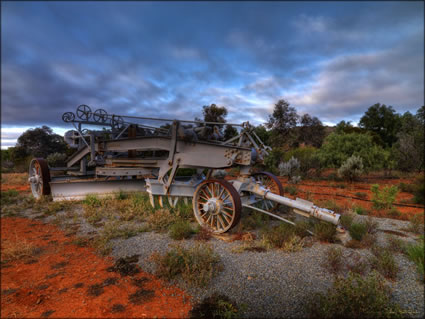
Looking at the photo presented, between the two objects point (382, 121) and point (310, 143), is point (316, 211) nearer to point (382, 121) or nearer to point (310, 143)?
point (310, 143)

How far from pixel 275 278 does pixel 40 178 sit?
26.8 ft

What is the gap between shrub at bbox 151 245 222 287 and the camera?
294cm

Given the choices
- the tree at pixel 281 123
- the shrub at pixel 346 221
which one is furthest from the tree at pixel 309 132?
the shrub at pixel 346 221

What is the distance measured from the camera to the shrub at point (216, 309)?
2.33 metres

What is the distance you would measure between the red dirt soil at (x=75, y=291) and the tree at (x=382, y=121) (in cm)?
3390

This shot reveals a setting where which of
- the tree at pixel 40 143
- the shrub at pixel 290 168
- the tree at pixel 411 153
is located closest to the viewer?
the shrub at pixel 290 168

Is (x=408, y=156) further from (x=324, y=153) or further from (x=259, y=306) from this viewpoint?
(x=259, y=306)

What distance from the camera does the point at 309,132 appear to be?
2720 centimetres

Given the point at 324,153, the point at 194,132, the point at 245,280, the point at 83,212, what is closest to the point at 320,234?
the point at 245,280

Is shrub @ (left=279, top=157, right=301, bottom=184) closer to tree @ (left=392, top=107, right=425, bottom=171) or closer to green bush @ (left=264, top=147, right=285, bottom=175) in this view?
green bush @ (left=264, top=147, right=285, bottom=175)

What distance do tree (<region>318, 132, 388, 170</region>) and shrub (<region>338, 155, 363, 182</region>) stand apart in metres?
1.14

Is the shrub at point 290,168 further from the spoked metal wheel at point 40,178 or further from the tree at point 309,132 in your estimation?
the tree at point 309,132

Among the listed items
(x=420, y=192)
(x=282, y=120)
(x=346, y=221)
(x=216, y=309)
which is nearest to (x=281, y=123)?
(x=282, y=120)

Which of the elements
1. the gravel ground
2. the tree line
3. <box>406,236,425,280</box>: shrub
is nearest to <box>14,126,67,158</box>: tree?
the tree line
